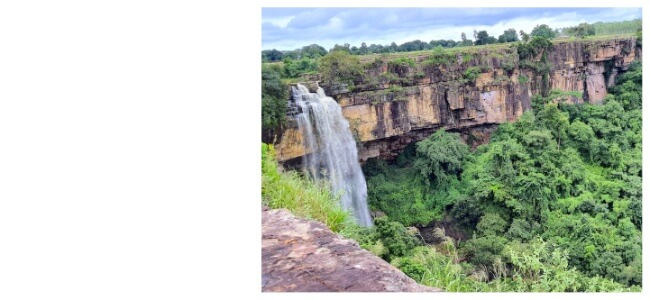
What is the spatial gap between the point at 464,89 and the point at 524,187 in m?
2.10

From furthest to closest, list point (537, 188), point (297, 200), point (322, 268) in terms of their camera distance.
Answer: point (537, 188), point (297, 200), point (322, 268)

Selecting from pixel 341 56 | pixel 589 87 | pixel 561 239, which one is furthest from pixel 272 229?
pixel 589 87

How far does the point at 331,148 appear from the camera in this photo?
6621 millimetres

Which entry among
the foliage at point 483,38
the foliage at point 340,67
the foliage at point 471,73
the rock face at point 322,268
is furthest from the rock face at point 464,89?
the rock face at point 322,268

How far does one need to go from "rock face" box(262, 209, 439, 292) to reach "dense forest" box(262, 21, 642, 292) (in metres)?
0.84

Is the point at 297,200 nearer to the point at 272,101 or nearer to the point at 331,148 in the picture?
the point at 272,101

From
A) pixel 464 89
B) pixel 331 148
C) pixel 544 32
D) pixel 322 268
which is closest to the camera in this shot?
pixel 322 268

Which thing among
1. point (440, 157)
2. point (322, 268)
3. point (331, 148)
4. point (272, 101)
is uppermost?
point (272, 101)

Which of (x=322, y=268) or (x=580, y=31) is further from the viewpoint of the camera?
(x=580, y=31)

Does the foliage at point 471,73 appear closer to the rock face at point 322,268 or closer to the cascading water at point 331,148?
the cascading water at point 331,148

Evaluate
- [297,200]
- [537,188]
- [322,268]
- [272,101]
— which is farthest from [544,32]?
[322,268]

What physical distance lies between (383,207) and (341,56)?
291 cm

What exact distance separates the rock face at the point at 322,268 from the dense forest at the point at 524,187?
2.76ft

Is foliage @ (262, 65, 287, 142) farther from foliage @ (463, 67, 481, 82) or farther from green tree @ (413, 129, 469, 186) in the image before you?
foliage @ (463, 67, 481, 82)
